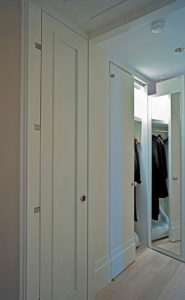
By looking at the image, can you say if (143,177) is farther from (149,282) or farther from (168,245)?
(149,282)

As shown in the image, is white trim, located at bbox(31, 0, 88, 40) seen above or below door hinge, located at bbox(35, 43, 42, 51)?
above

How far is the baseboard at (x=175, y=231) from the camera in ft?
8.63

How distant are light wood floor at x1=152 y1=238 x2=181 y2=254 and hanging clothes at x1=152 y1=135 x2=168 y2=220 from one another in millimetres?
323

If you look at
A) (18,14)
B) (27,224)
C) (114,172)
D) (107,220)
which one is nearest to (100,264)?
(107,220)

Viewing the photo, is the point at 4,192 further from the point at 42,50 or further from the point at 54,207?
the point at 42,50

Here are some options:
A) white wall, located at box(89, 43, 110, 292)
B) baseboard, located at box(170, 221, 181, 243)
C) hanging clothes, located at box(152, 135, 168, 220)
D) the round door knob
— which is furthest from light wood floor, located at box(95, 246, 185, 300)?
the round door knob

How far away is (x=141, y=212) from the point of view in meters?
3.02

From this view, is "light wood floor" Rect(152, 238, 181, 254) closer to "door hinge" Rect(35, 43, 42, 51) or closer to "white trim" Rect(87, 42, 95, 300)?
"white trim" Rect(87, 42, 95, 300)

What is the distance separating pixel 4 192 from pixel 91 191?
75 cm

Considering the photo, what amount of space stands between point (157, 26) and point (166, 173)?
1799mm

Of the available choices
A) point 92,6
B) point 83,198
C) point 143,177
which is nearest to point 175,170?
point 143,177

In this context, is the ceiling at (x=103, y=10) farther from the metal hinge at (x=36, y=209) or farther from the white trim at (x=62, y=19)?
the metal hinge at (x=36, y=209)

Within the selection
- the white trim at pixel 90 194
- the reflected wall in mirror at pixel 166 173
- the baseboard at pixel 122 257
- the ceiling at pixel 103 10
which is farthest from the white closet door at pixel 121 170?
the ceiling at pixel 103 10

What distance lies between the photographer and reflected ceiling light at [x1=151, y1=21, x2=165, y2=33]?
170 cm
